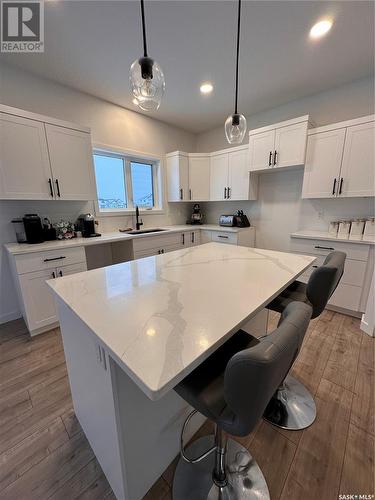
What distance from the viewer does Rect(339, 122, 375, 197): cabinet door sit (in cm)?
225

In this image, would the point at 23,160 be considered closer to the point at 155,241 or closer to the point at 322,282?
the point at 155,241

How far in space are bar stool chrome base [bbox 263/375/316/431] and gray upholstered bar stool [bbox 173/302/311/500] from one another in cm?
32

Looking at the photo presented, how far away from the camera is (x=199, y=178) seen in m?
3.86

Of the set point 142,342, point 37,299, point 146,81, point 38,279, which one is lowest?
point 37,299

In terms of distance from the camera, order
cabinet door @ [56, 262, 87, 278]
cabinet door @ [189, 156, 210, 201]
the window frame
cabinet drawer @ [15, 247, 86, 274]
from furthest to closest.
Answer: cabinet door @ [189, 156, 210, 201], the window frame, cabinet door @ [56, 262, 87, 278], cabinet drawer @ [15, 247, 86, 274]

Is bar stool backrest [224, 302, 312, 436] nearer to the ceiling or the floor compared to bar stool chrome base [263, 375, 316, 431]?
nearer to the ceiling

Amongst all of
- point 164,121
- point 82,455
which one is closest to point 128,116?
point 164,121

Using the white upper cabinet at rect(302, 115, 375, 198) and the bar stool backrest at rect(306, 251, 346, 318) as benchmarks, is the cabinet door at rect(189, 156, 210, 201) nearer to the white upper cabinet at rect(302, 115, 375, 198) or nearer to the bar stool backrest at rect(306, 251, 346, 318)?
the white upper cabinet at rect(302, 115, 375, 198)

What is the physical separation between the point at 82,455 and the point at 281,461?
110cm

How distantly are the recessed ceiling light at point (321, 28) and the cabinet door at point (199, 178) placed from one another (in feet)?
6.93

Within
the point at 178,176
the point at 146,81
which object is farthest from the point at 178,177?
the point at 146,81

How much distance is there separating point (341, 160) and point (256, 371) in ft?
9.52

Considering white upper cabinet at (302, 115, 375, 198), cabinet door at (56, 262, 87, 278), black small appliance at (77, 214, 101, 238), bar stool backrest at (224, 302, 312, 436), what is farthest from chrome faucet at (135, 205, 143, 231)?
bar stool backrest at (224, 302, 312, 436)

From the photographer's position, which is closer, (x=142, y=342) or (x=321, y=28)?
(x=142, y=342)
